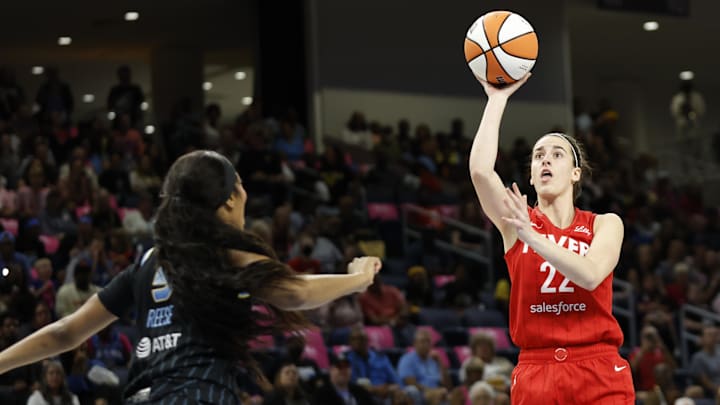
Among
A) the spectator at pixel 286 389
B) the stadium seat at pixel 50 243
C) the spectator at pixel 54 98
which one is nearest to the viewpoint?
the spectator at pixel 286 389

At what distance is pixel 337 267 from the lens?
14.5m

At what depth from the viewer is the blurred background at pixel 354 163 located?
12.9 metres

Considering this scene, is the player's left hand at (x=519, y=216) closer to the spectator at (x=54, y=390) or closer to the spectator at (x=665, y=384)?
the spectator at (x=54, y=390)

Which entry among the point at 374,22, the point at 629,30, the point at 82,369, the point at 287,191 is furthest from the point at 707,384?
the point at 629,30

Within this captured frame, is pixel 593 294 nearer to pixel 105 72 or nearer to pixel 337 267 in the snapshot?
pixel 337 267

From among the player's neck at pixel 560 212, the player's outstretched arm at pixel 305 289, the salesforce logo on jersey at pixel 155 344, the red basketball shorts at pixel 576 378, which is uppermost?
the player's neck at pixel 560 212

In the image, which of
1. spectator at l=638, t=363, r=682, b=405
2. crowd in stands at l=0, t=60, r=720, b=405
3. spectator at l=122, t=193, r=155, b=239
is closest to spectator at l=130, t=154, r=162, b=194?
crowd in stands at l=0, t=60, r=720, b=405

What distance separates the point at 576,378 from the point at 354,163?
552 inches

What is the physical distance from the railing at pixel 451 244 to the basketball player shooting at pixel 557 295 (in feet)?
36.2

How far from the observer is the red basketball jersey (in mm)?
5523

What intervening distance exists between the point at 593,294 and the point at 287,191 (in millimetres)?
11431

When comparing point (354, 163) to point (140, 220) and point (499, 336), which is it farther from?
point (140, 220)

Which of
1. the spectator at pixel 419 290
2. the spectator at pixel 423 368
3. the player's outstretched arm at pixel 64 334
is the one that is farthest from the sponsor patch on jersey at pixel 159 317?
the spectator at pixel 419 290

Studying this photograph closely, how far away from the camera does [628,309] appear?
16.2 meters
